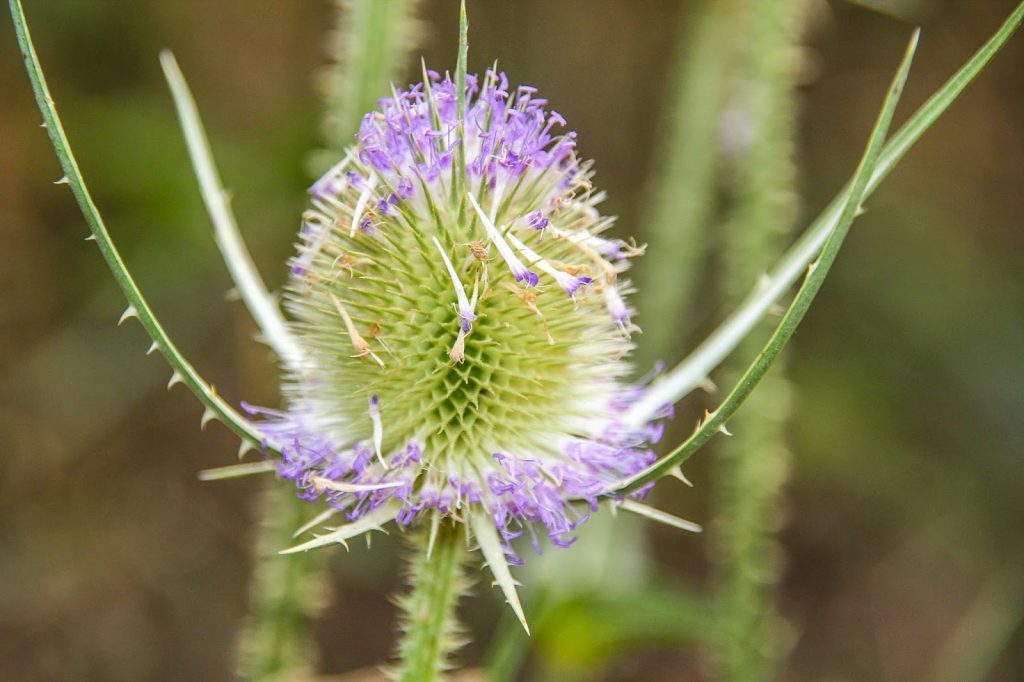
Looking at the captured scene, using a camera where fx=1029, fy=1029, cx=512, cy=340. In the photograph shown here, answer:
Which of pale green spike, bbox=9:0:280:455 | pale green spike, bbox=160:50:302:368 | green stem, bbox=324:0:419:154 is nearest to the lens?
pale green spike, bbox=9:0:280:455

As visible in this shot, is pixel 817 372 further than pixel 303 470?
Yes

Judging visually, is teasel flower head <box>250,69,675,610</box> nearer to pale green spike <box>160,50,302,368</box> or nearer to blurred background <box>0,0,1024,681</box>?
pale green spike <box>160,50,302,368</box>

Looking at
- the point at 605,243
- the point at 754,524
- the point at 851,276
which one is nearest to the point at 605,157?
the point at 851,276

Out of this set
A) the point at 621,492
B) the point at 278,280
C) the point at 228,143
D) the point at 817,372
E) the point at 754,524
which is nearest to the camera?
the point at 621,492

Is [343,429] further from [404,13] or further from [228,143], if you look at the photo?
[228,143]

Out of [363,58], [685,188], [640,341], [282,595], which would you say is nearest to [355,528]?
[282,595]

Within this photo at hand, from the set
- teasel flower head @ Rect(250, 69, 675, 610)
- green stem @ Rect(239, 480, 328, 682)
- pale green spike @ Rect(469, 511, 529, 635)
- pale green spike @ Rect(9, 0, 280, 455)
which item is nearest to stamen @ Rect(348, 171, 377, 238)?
teasel flower head @ Rect(250, 69, 675, 610)
